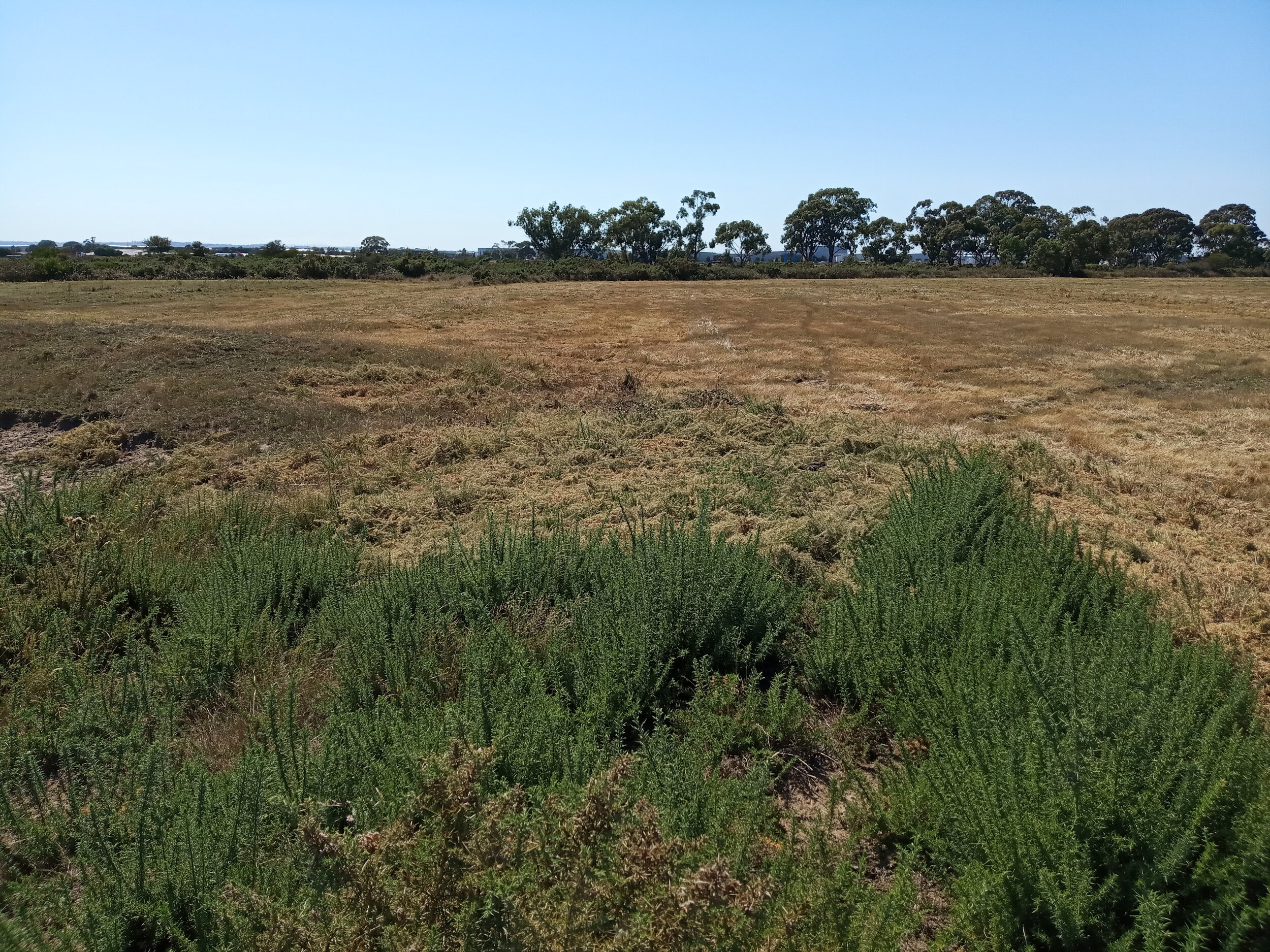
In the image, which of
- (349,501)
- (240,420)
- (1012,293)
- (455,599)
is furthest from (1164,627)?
(1012,293)

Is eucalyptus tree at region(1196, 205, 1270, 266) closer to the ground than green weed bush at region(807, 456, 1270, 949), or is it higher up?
higher up

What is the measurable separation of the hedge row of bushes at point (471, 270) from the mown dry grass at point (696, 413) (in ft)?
58.1

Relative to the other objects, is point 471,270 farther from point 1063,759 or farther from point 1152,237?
point 1152,237

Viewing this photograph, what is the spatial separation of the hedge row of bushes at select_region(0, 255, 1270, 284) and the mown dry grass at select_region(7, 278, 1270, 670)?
17715 millimetres

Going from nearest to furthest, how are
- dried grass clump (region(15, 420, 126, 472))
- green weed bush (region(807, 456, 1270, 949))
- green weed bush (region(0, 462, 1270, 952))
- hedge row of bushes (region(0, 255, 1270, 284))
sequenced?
green weed bush (region(0, 462, 1270, 952)), green weed bush (region(807, 456, 1270, 949)), dried grass clump (region(15, 420, 126, 472)), hedge row of bushes (region(0, 255, 1270, 284))

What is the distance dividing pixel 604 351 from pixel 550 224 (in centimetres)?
5920

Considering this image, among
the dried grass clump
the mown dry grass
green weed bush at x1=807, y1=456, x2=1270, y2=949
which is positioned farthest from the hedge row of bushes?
green weed bush at x1=807, y1=456, x2=1270, y2=949

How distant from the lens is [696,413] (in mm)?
11734

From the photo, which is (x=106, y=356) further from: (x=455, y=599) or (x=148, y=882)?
(x=148, y=882)

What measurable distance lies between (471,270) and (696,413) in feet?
134

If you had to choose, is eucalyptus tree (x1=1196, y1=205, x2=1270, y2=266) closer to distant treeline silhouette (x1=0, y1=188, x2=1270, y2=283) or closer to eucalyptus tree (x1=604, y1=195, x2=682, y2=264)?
distant treeline silhouette (x1=0, y1=188, x2=1270, y2=283)

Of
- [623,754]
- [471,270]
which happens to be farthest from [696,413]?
[471,270]

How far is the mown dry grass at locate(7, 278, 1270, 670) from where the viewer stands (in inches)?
305

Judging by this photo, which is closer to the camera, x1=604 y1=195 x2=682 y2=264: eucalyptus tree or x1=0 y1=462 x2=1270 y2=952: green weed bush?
x1=0 y1=462 x2=1270 y2=952: green weed bush
